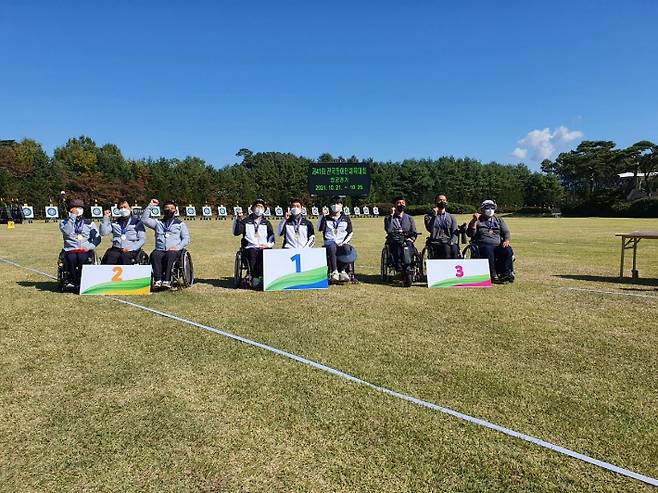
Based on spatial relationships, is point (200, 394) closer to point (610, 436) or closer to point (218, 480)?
point (218, 480)

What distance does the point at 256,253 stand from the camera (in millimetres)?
8961

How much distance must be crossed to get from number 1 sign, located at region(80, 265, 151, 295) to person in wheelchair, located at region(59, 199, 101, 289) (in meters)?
0.44

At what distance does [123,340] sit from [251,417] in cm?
260

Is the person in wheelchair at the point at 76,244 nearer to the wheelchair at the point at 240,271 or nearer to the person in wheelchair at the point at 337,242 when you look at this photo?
the wheelchair at the point at 240,271

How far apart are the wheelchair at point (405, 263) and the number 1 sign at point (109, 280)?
14.8ft

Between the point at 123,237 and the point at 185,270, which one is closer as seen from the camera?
the point at 185,270

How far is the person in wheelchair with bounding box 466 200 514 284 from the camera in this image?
30.3 feet

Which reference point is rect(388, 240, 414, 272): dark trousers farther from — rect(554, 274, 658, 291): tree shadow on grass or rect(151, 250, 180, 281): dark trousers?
rect(151, 250, 180, 281): dark trousers

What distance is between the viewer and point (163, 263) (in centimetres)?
847

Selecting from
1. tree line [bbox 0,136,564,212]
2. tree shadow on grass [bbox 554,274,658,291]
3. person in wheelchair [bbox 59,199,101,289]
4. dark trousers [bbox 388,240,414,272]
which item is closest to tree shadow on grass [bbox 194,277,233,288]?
person in wheelchair [bbox 59,199,101,289]

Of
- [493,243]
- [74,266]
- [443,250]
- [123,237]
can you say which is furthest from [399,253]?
[74,266]

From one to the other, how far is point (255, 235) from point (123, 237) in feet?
7.76

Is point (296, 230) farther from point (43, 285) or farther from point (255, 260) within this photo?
point (43, 285)

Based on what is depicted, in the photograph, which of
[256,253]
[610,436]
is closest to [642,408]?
[610,436]
